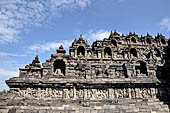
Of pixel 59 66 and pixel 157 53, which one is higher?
pixel 157 53

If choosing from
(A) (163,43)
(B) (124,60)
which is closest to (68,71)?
(B) (124,60)

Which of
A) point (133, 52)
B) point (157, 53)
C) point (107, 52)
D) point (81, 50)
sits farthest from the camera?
point (157, 53)

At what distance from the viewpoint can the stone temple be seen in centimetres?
1107

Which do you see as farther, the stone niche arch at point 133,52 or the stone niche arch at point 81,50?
the stone niche arch at point 133,52

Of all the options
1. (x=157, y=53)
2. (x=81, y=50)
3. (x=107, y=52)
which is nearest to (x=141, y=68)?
(x=107, y=52)

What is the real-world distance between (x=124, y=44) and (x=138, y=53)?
219 cm

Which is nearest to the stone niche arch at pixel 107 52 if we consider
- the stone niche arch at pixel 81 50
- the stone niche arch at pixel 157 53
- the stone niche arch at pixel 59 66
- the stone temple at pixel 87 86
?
the stone temple at pixel 87 86

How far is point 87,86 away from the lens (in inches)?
499

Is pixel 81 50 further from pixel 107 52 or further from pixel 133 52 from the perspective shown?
pixel 133 52

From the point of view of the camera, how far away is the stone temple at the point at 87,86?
11070mm

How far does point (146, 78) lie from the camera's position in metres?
13.7

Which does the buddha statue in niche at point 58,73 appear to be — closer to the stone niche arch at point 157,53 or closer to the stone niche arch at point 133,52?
the stone niche arch at point 133,52

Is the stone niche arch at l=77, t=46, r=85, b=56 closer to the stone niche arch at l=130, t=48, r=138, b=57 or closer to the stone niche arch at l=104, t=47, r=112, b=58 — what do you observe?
the stone niche arch at l=104, t=47, r=112, b=58

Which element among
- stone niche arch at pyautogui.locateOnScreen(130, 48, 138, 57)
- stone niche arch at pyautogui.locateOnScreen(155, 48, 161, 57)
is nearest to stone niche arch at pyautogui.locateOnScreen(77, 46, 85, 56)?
stone niche arch at pyautogui.locateOnScreen(130, 48, 138, 57)
